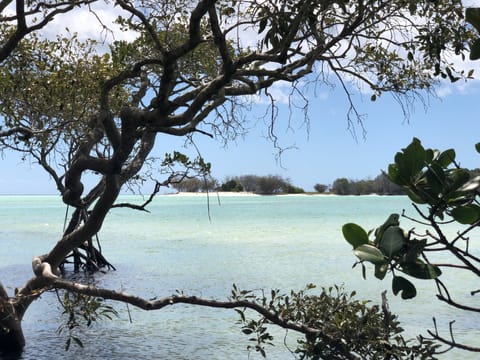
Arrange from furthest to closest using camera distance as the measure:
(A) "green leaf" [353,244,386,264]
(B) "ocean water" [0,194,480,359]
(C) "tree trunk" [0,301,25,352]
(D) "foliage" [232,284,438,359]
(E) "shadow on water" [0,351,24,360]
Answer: (B) "ocean water" [0,194,480,359], (E) "shadow on water" [0,351,24,360], (C) "tree trunk" [0,301,25,352], (D) "foliage" [232,284,438,359], (A) "green leaf" [353,244,386,264]

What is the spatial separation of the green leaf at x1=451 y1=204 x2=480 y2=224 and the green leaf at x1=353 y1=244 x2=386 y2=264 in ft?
0.66

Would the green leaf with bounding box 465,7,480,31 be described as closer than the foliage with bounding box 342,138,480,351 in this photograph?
Yes

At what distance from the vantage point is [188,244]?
73.3 ft

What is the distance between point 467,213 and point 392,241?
0.62 feet

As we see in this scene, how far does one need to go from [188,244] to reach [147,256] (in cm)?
408

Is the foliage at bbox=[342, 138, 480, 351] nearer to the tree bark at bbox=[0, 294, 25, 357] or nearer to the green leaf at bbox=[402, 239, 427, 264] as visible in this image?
the green leaf at bbox=[402, 239, 427, 264]

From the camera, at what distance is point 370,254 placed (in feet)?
4.66

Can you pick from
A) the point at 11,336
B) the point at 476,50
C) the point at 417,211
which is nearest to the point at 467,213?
the point at 417,211

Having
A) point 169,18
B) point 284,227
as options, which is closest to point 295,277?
point 169,18

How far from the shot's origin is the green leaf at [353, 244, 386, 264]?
141 cm

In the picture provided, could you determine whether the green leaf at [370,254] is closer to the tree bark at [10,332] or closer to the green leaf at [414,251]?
the green leaf at [414,251]

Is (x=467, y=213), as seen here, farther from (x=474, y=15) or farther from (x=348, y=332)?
(x=348, y=332)

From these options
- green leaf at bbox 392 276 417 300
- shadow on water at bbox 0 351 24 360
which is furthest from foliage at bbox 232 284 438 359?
shadow on water at bbox 0 351 24 360

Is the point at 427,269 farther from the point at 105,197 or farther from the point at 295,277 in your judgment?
the point at 295,277
